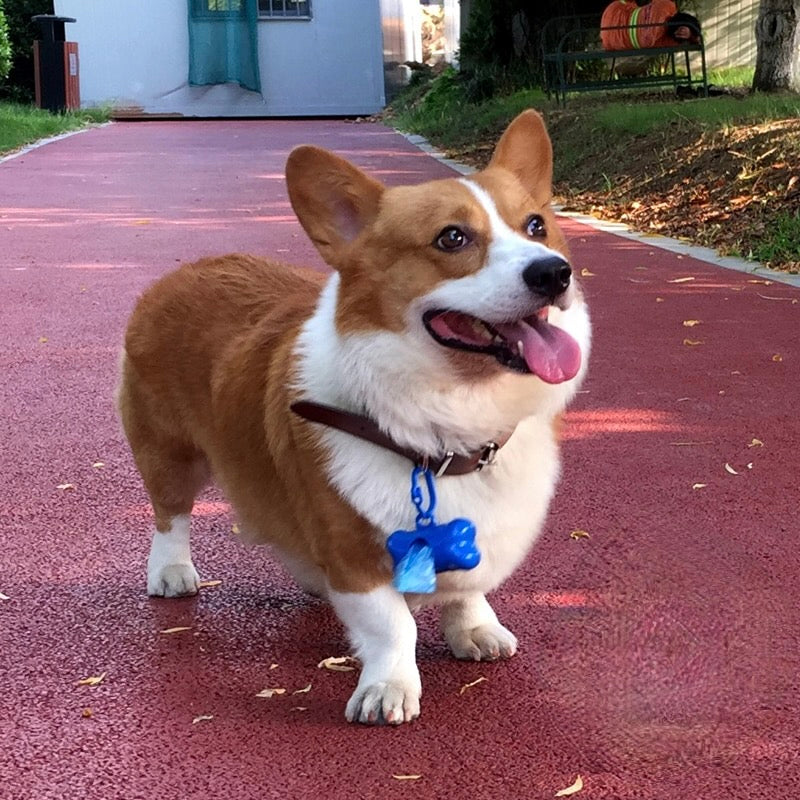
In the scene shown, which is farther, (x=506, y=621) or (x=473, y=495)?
(x=506, y=621)

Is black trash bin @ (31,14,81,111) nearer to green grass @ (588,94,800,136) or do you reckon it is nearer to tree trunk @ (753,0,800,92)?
green grass @ (588,94,800,136)

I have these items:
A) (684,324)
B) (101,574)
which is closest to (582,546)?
(101,574)

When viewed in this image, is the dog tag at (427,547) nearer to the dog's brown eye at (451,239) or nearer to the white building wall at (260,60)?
the dog's brown eye at (451,239)

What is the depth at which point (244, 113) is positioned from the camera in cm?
2714

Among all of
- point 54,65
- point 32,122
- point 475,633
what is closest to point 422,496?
point 475,633

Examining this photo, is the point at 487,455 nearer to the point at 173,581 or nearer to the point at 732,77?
the point at 173,581

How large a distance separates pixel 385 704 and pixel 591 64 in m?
18.0

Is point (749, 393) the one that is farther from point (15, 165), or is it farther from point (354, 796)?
point (15, 165)

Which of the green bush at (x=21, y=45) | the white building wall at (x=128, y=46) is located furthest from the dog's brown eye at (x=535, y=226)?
the green bush at (x=21, y=45)

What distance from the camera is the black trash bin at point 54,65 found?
24.7 m

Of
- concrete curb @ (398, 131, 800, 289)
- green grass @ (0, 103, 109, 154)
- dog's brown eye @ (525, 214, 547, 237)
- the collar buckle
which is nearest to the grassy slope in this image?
concrete curb @ (398, 131, 800, 289)

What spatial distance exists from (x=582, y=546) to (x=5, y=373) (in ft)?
10.7

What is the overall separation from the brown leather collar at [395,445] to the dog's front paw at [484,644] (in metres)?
0.50

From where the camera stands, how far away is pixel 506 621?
330 centimetres
